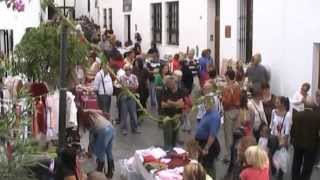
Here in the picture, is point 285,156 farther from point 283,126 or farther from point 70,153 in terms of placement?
point 70,153

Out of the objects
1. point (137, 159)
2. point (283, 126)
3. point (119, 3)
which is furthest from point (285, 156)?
point (119, 3)

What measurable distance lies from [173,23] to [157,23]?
263 centimetres

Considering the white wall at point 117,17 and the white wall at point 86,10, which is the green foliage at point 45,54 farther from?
the white wall at point 86,10

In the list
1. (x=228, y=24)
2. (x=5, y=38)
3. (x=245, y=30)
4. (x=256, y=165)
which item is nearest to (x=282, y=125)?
(x=256, y=165)

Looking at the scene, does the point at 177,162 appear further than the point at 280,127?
No

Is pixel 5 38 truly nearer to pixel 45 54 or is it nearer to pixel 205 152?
pixel 205 152

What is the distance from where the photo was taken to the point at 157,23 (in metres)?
30.8

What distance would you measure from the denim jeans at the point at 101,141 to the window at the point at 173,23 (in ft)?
57.2

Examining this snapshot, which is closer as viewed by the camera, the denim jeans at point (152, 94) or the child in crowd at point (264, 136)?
the child in crowd at point (264, 136)

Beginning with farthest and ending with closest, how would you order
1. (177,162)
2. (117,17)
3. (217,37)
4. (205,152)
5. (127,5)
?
(117,17)
(127,5)
(217,37)
(205,152)
(177,162)

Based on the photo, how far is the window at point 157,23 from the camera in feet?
98.9

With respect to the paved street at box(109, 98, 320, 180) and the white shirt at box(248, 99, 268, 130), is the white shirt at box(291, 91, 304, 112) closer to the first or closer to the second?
the white shirt at box(248, 99, 268, 130)

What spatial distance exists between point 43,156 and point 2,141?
29 cm

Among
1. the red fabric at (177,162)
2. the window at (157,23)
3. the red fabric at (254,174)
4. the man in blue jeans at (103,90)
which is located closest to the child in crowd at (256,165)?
the red fabric at (254,174)
